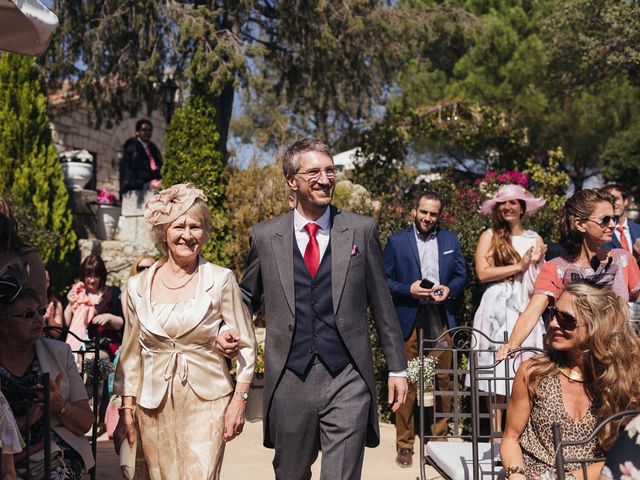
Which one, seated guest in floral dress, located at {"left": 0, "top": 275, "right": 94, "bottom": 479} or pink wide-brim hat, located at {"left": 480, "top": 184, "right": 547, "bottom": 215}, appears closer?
seated guest in floral dress, located at {"left": 0, "top": 275, "right": 94, "bottom": 479}

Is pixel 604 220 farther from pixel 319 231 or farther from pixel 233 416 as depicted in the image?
pixel 233 416

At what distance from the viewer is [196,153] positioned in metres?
13.7

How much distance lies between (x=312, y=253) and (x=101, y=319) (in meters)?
4.16

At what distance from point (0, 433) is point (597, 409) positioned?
2388mm

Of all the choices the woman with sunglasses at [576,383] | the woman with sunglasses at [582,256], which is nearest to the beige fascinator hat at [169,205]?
the woman with sunglasses at [576,383]

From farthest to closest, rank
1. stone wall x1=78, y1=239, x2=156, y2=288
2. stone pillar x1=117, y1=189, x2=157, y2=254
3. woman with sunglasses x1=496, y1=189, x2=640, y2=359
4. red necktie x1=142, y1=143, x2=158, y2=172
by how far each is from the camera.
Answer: red necktie x1=142, y1=143, x2=158, y2=172
stone pillar x1=117, y1=189, x2=157, y2=254
stone wall x1=78, y1=239, x2=156, y2=288
woman with sunglasses x1=496, y1=189, x2=640, y2=359

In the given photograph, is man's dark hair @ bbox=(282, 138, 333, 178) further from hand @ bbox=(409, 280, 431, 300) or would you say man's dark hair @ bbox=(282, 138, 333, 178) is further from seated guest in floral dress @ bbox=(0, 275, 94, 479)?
hand @ bbox=(409, 280, 431, 300)

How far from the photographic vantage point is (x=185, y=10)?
1469 centimetres

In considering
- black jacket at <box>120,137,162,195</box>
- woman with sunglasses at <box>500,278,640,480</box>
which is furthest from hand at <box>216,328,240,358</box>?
black jacket at <box>120,137,162,195</box>

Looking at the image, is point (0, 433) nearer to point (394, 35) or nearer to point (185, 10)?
point (185, 10)

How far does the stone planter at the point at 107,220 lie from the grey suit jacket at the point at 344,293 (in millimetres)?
11742

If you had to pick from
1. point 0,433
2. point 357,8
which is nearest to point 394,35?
point 357,8

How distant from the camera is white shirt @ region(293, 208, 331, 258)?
13.9 feet

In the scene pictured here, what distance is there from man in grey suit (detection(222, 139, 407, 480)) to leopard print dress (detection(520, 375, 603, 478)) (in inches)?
26.5
